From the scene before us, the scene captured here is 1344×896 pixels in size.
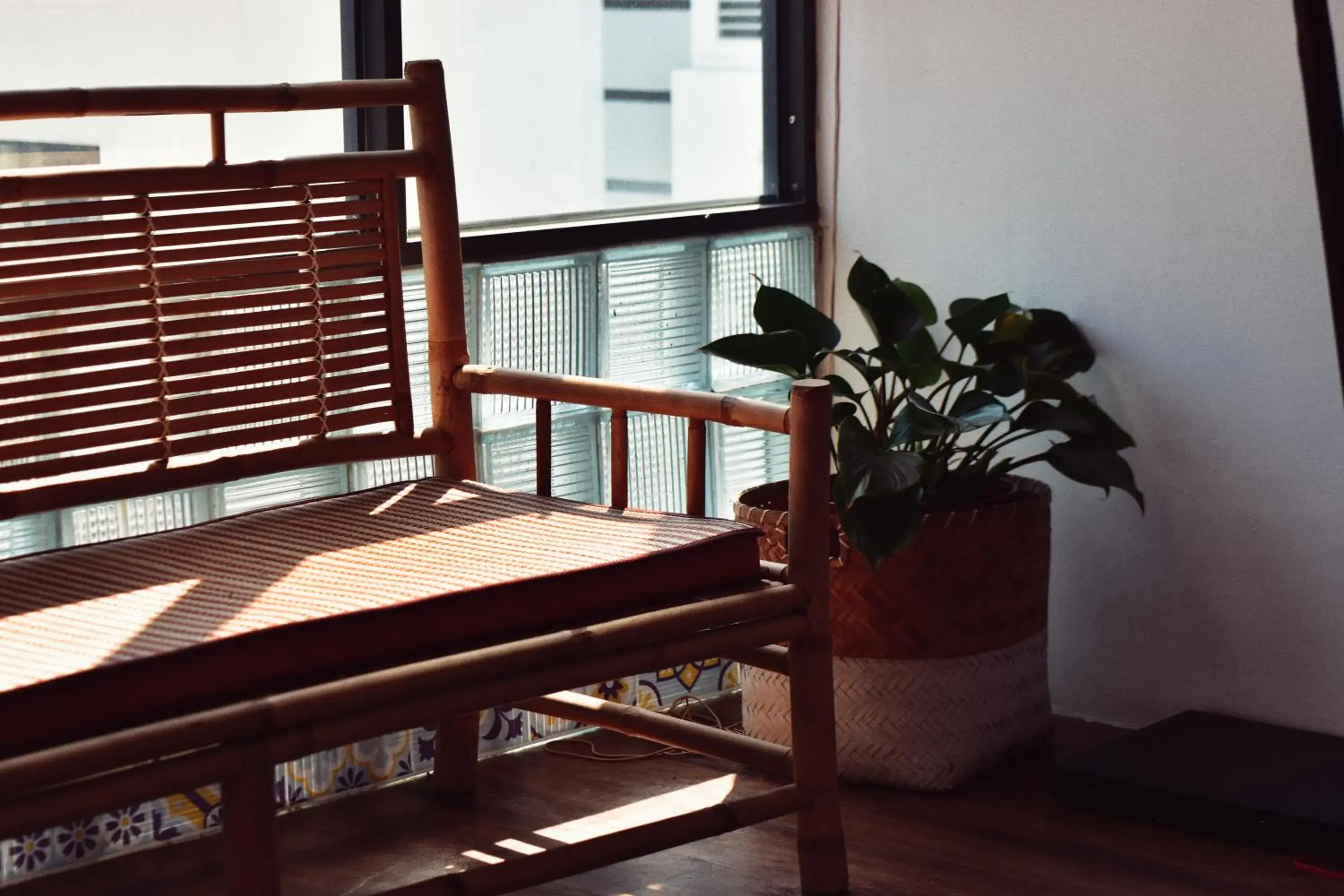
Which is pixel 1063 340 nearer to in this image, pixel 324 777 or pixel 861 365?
pixel 861 365

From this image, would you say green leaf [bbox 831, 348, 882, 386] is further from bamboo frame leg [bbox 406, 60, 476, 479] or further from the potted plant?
bamboo frame leg [bbox 406, 60, 476, 479]

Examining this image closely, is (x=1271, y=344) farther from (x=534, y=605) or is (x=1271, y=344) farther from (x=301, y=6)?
(x=301, y=6)

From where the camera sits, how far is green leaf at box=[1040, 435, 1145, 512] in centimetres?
209

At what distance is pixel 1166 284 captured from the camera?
7.41ft

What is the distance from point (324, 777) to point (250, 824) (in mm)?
789

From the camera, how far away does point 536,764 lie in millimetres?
2242

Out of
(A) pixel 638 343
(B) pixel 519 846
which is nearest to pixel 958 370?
(A) pixel 638 343

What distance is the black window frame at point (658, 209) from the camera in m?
2.07

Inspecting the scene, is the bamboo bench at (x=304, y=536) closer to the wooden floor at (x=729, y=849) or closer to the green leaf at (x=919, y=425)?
the wooden floor at (x=729, y=849)

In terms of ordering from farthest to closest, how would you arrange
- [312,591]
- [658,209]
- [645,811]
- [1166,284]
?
[658,209], [1166,284], [645,811], [312,591]

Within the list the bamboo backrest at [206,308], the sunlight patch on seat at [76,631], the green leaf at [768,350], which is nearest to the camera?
the sunlight patch on seat at [76,631]

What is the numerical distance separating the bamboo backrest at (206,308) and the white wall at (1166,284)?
88 cm

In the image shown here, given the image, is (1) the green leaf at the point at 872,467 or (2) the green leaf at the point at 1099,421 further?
(2) the green leaf at the point at 1099,421

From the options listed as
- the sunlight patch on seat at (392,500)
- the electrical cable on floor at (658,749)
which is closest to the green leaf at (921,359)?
the electrical cable on floor at (658,749)
